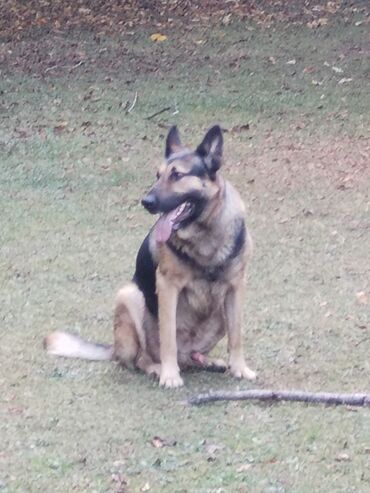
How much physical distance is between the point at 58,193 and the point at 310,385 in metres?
5.69

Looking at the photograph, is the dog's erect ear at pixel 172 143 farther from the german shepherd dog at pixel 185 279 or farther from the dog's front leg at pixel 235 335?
the dog's front leg at pixel 235 335

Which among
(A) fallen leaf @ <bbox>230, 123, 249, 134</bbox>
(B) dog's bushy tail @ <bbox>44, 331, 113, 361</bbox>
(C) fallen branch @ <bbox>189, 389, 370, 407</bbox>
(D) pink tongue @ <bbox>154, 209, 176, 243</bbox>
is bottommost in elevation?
(A) fallen leaf @ <bbox>230, 123, 249, 134</bbox>

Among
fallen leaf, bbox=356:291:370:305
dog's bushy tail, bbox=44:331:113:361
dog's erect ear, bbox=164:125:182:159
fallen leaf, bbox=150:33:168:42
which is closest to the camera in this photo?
dog's erect ear, bbox=164:125:182:159

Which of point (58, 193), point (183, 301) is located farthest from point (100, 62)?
point (183, 301)

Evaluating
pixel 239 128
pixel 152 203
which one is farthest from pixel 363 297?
pixel 239 128

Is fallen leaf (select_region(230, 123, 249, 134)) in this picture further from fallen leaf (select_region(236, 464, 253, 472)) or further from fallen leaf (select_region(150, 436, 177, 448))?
fallen leaf (select_region(236, 464, 253, 472))

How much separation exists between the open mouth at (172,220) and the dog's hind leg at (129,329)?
573mm

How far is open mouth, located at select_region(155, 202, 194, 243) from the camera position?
250 inches

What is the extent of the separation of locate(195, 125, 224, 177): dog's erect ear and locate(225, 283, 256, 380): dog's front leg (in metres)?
0.76

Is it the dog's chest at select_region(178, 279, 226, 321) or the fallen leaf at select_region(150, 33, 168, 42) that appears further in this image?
the fallen leaf at select_region(150, 33, 168, 42)

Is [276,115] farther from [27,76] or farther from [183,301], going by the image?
[183,301]

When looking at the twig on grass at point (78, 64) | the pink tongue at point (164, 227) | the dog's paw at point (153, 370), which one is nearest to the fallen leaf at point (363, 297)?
the dog's paw at point (153, 370)

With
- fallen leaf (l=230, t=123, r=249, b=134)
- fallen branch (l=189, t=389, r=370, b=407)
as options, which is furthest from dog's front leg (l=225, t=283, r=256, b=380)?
fallen leaf (l=230, t=123, r=249, b=134)

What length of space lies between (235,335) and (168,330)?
1.46 feet
